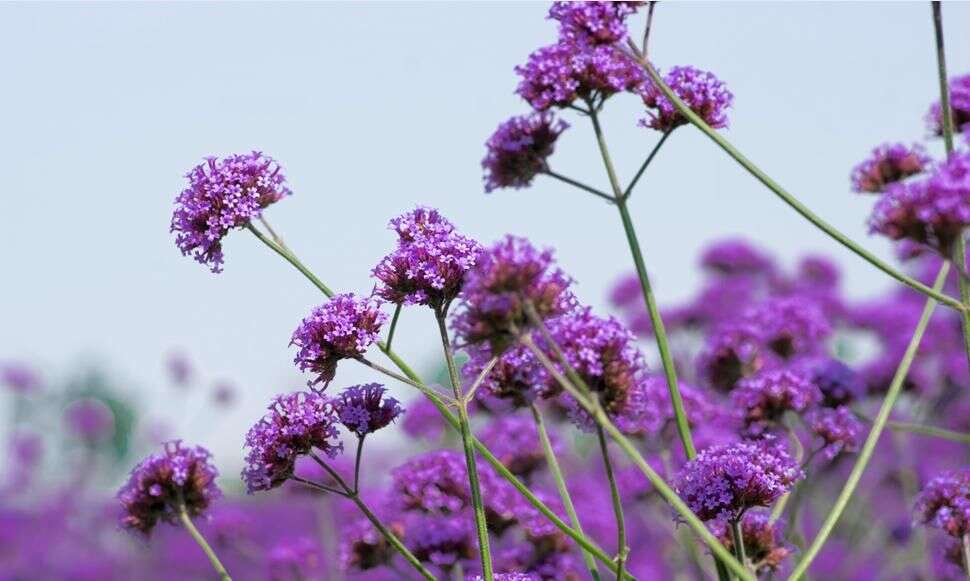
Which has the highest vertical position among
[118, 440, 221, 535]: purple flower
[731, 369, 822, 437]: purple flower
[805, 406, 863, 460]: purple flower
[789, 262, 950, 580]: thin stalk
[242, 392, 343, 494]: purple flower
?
[731, 369, 822, 437]: purple flower

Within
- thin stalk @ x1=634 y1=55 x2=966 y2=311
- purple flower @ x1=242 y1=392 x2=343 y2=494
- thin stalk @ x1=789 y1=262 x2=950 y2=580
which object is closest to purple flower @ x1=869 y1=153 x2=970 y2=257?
thin stalk @ x1=634 y1=55 x2=966 y2=311

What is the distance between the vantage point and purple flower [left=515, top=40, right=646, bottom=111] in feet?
10.9

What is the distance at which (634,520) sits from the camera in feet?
37.1

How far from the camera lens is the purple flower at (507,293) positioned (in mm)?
2674

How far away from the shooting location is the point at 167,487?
385 centimetres

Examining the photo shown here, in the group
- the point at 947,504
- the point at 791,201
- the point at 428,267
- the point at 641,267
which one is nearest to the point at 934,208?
the point at 791,201

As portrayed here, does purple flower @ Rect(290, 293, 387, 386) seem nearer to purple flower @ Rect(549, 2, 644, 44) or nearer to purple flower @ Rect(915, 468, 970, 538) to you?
purple flower @ Rect(549, 2, 644, 44)

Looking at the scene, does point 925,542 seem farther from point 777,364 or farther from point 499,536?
point 499,536

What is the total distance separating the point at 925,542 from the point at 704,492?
4.30m

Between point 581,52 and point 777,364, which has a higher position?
point 777,364

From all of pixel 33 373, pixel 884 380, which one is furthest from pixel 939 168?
pixel 33 373

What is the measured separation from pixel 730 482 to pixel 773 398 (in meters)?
1.50

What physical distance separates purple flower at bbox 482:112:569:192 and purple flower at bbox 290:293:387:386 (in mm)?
567

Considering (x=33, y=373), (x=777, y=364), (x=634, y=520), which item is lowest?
(x=777, y=364)
